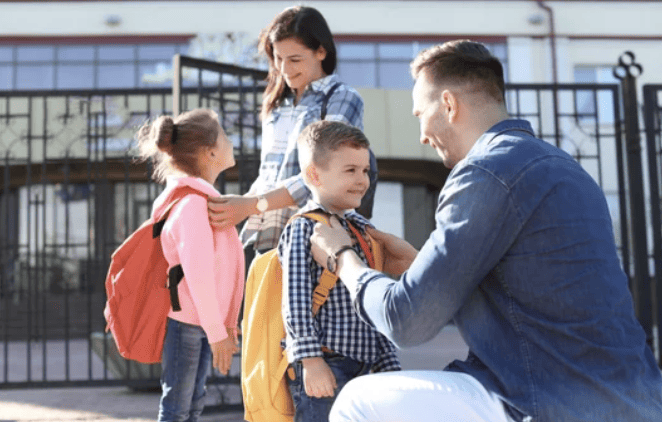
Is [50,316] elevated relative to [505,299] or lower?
lower

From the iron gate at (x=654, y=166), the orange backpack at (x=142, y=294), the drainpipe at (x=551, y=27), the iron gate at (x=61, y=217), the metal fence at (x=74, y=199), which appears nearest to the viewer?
the orange backpack at (x=142, y=294)

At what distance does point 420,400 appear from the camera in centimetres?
167

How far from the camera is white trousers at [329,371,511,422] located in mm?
1620

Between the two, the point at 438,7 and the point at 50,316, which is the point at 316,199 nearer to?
the point at 50,316

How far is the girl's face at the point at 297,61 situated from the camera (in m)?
2.83

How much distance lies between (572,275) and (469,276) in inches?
8.5

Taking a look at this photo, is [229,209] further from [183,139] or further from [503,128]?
[503,128]

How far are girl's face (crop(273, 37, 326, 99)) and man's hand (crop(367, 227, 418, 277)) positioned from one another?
71cm

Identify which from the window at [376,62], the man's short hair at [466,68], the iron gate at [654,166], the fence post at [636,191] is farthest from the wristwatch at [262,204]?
the window at [376,62]

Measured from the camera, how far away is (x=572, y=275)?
62.1 inches

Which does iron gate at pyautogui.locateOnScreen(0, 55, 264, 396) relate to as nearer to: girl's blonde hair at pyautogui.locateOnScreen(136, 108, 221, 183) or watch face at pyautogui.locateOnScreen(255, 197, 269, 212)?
girl's blonde hair at pyautogui.locateOnScreen(136, 108, 221, 183)

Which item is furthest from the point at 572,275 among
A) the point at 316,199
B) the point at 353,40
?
the point at 353,40

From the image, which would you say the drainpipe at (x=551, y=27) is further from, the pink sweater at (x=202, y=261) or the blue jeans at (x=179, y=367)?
the blue jeans at (x=179, y=367)

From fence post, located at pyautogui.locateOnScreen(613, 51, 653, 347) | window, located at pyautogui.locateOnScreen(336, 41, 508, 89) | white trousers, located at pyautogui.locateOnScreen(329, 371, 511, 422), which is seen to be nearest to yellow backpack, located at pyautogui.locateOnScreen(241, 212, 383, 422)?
white trousers, located at pyautogui.locateOnScreen(329, 371, 511, 422)
